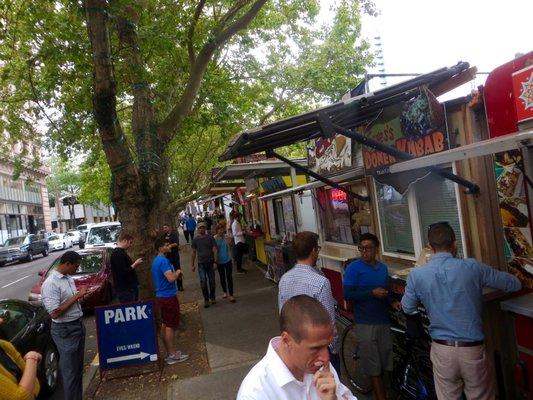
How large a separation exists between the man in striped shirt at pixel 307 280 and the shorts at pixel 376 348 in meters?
0.70

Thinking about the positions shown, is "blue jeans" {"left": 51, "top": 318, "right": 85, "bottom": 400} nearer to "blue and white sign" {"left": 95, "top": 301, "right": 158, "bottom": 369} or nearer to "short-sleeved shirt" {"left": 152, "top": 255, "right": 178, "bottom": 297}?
"blue and white sign" {"left": 95, "top": 301, "right": 158, "bottom": 369}

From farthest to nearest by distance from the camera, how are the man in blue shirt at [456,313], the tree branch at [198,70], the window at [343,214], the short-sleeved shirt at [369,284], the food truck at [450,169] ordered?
the tree branch at [198,70], the window at [343,214], the short-sleeved shirt at [369,284], the food truck at [450,169], the man in blue shirt at [456,313]

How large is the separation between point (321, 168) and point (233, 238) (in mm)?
6840

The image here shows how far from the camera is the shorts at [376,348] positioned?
14.6 ft

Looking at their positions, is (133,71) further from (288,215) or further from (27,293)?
(27,293)

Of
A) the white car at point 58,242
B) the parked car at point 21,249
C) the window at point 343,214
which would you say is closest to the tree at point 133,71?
the window at point 343,214

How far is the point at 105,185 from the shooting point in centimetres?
2925

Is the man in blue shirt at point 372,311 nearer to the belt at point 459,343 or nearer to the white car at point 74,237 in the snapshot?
the belt at point 459,343

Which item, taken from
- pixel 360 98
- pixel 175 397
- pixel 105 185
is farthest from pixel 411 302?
pixel 105 185

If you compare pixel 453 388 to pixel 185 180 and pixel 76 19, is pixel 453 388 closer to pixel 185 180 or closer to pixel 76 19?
pixel 76 19

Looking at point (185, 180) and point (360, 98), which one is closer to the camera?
point (360, 98)

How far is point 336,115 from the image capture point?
4.85 meters

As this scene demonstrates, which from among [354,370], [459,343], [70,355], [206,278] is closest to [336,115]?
[459,343]

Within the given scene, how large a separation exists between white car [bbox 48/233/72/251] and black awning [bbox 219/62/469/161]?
1440 inches
